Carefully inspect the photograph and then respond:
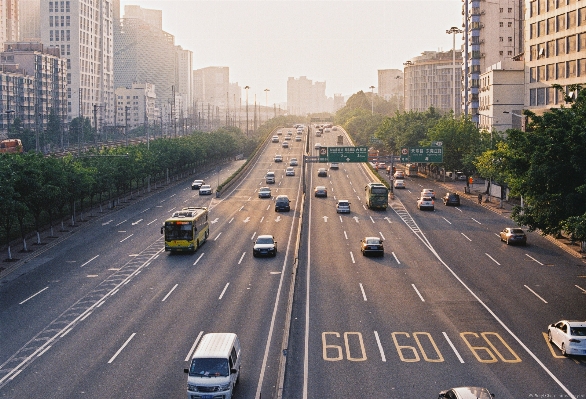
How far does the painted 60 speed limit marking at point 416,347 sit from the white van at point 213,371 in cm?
573

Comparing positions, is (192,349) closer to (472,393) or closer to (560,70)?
(472,393)

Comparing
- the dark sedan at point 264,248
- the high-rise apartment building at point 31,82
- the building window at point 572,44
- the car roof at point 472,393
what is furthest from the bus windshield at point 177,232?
the high-rise apartment building at point 31,82

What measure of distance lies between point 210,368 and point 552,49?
71.2 m

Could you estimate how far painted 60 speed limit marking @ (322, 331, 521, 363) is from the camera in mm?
28906

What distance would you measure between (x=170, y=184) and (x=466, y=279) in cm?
7610

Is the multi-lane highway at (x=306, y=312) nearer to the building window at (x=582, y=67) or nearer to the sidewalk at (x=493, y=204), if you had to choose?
the sidewalk at (x=493, y=204)

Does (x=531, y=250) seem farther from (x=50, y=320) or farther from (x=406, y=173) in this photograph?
(x=406, y=173)

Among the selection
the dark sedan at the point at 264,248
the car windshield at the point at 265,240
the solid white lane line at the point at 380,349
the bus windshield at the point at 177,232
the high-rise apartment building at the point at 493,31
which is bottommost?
the solid white lane line at the point at 380,349

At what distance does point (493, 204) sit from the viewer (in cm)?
8412

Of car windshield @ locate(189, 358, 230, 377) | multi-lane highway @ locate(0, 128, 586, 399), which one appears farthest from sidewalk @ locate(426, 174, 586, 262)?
car windshield @ locate(189, 358, 230, 377)

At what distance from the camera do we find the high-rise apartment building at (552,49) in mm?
75250

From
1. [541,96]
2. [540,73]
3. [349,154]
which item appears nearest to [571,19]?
[540,73]

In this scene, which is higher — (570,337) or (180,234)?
(180,234)

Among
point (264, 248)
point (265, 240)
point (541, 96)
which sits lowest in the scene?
point (264, 248)
